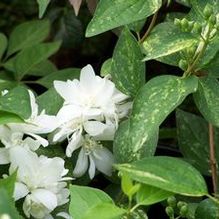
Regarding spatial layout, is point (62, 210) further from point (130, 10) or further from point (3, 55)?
point (3, 55)

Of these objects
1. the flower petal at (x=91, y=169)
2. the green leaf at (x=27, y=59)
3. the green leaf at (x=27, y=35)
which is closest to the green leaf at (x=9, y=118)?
the flower petal at (x=91, y=169)

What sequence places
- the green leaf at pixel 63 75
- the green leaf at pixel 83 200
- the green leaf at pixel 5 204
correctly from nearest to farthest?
the green leaf at pixel 5 204, the green leaf at pixel 83 200, the green leaf at pixel 63 75

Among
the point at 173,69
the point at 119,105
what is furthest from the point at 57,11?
the point at 119,105

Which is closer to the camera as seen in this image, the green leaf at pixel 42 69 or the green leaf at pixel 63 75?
the green leaf at pixel 63 75

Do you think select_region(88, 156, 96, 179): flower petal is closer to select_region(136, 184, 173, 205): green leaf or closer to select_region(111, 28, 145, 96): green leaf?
select_region(111, 28, 145, 96): green leaf

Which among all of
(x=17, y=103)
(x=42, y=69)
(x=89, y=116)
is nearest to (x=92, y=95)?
(x=89, y=116)

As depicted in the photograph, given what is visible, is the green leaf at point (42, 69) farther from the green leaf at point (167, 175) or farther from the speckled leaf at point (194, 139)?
the green leaf at point (167, 175)

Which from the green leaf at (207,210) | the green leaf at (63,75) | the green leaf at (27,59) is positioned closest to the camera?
the green leaf at (207,210)

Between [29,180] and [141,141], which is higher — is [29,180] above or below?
below

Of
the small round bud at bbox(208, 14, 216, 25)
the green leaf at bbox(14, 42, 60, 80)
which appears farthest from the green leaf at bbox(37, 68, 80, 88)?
the small round bud at bbox(208, 14, 216, 25)
